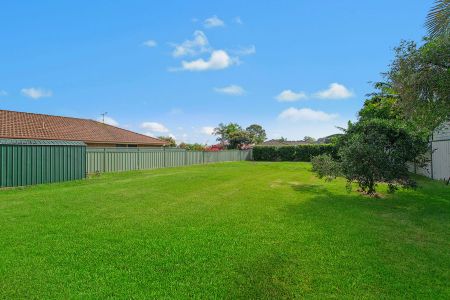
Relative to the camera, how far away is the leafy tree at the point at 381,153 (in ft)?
34.0

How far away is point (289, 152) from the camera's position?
Answer: 4319cm

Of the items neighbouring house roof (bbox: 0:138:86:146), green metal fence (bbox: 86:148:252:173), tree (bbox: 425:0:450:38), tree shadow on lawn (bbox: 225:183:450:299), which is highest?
tree (bbox: 425:0:450:38)

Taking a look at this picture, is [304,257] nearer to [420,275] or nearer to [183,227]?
[420,275]

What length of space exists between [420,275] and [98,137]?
27.1 m

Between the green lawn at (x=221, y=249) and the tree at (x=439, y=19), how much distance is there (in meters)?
5.16

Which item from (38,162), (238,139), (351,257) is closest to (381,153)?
(351,257)

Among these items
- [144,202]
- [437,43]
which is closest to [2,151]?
[144,202]

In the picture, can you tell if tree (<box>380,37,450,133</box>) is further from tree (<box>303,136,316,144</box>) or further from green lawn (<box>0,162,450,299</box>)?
tree (<box>303,136,316,144</box>)

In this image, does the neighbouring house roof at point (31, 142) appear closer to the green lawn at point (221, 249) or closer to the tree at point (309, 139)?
the green lawn at point (221, 249)

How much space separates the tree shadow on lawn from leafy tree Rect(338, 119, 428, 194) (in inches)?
76.6

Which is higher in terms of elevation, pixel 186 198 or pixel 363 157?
pixel 363 157

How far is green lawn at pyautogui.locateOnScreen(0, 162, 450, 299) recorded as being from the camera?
3.98 meters

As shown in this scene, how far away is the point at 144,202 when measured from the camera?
30.8 feet

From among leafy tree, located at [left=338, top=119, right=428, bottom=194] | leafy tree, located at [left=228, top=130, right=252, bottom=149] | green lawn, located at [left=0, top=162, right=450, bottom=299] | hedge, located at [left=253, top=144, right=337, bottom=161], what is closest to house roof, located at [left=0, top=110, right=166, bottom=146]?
green lawn, located at [left=0, top=162, right=450, bottom=299]
